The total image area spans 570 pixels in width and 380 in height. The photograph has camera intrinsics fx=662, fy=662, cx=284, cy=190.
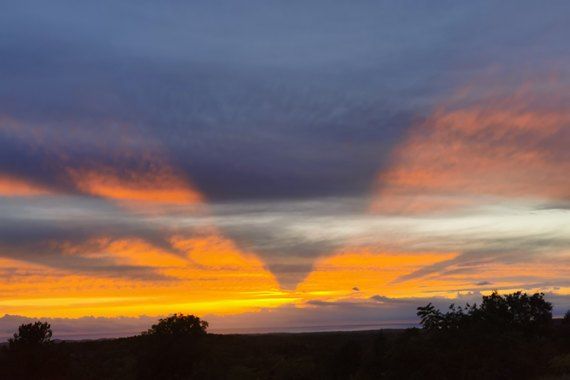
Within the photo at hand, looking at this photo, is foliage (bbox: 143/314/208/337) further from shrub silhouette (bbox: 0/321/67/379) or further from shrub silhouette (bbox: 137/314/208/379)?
shrub silhouette (bbox: 0/321/67/379)

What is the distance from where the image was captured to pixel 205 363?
47875mm

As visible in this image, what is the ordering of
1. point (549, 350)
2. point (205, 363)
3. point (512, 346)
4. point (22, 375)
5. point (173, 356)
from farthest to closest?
point (173, 356)
point (205, 363)
point (22, 375)
point (549, 350)
point (512, 346)

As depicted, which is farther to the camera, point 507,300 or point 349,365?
point 507,300

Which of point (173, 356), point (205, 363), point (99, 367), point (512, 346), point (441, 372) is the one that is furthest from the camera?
point (99, 367)

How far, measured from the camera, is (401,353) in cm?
3306

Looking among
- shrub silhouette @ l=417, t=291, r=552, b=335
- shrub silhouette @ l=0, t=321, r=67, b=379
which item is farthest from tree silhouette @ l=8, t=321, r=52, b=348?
shrub silhouette @ l=417, t=291, r=552, b=335

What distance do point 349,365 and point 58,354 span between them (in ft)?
63.1

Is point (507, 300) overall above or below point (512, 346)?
above

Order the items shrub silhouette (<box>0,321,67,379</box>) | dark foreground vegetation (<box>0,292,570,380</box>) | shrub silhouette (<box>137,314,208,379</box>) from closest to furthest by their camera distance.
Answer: dark foreground vegetation (<box>0,292,570,380</box>) → shrub silhouette (<box>0,321,67,379</box>) → shrub silhouette (<box>137,314,208,379</box>)

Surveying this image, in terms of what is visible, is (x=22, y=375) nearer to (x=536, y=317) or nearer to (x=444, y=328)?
(x=444, y=328)

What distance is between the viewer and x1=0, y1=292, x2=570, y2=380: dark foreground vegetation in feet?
105

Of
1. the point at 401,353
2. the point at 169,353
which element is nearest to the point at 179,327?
the point at 169,353

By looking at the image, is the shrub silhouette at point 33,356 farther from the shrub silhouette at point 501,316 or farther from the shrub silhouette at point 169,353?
the shrub silhouette at point 501,316

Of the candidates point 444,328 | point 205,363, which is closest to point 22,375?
point 205,363
